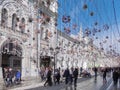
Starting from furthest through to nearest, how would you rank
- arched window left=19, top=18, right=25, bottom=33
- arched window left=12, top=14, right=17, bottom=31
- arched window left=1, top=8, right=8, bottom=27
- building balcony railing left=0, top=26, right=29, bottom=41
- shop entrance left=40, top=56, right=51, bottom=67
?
shop entrance left=40, top=56, right=51, bottom=67, arched window left=19, top=18, right=25, bottom=33, arched window left=12, top=14, right=17, bottom=31, arched window left=1, top=8, right=8, bottom=27, building balcony railing left=0, top=26, right=29, bottom=41

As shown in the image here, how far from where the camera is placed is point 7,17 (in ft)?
132

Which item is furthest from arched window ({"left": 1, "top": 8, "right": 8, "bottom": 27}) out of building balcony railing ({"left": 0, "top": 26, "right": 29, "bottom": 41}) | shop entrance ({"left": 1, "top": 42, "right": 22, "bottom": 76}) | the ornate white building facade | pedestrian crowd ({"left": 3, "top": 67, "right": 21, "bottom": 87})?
pedestrian crowd ({"left": 3, "top": 67, "right": 21, "bottom": 87})

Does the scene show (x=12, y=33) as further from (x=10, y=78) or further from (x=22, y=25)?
(x=10, y=78)

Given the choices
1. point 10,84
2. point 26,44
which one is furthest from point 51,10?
point 10,84

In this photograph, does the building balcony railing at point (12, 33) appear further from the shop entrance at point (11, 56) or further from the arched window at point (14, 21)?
the shop entrance at point (11, 56)

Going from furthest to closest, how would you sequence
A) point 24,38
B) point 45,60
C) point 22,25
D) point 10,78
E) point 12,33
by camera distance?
1. point 45,60
2. point 24,38
3. point 22,25
4. point 12,33
5. point 10,78

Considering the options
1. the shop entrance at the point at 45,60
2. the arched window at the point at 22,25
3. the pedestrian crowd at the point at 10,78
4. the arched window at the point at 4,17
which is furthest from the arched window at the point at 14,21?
the shop entrance at the point at 45,60

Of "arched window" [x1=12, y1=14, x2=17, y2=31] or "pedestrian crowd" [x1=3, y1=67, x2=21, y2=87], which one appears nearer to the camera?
"pedestrian crowd" [x1=3, y1=67, x2=21, y2=87]

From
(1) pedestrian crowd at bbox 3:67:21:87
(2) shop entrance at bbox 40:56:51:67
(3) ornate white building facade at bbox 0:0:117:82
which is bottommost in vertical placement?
(1) pedestrian crowd at bbox 3:67:21:87

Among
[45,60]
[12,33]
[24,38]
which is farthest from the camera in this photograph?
[45,60]

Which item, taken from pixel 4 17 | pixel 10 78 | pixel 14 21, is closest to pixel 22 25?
pixel 14 21

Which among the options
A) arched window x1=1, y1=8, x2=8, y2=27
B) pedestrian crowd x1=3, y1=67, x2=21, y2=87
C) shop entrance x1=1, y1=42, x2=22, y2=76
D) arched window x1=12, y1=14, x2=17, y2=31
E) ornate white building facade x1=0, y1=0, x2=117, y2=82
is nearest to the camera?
pedestrian crowd x1=3, y1=67, x2=21, y2=87

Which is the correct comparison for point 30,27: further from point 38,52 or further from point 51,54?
point 51,54

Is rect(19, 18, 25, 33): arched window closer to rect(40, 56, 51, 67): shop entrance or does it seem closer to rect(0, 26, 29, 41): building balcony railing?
rect(0, 26, 29, 41): building balcony railing
